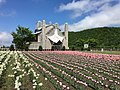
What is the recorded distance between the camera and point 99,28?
326ft

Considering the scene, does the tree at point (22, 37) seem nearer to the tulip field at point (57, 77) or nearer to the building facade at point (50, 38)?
the building facade at point (50, 38)

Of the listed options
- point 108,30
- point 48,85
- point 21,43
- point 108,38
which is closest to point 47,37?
point 21,43

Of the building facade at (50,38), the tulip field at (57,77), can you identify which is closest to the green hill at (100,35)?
the building facade at (50,38)

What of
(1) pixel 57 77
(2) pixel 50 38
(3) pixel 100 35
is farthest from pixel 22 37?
(1) pixel 57 77

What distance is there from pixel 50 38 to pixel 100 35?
3365 cm

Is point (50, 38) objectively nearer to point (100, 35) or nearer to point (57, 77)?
point (100, 35)

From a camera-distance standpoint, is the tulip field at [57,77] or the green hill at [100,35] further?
the green hill at [100,35]

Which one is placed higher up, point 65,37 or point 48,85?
point 65,37

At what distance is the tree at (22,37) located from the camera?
Answer: 5756 cm

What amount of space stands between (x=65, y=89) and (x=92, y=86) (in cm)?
113

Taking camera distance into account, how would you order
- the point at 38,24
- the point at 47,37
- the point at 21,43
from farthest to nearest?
the point at 38,24, the point at 47,37, the point at 21,43

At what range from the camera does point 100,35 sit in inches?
3610

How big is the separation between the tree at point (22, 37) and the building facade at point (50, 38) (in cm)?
496

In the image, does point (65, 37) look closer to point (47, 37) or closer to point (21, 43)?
point (47, 37)
